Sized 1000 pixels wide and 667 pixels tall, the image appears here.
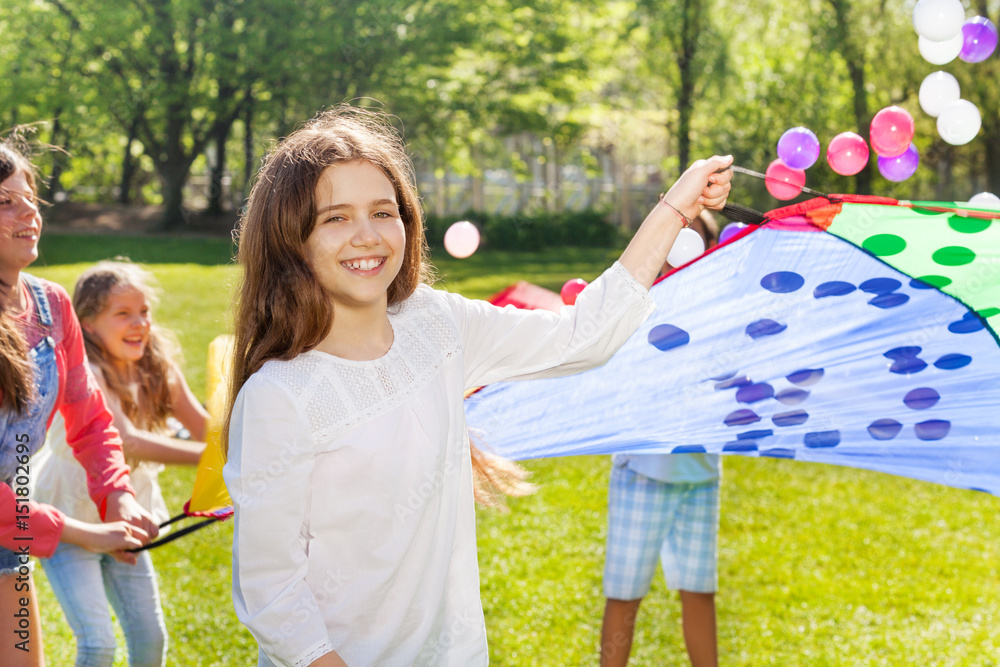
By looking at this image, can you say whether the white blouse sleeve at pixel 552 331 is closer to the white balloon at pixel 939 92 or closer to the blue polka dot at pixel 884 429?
the blue polka dot at pixel 884 429

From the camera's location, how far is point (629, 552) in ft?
11.0

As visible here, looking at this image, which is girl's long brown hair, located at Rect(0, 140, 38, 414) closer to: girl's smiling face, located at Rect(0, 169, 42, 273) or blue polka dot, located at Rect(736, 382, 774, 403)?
girl's smiling face, located at Rect(0, 169, 42, 273)

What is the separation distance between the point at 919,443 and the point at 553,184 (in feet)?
72.5

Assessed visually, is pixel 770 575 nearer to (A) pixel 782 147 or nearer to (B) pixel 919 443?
(B) pixel 919 443

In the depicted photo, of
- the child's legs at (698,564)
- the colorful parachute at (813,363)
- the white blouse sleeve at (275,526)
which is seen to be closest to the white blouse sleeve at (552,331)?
the white blouse sleeve at (275,526)

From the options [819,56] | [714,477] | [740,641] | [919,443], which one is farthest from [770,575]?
[819,56]

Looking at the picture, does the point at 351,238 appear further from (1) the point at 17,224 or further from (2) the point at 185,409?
(2) the point at 185,409

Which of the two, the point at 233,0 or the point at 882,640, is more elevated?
the point at 233,0

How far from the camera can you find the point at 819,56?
19.7m

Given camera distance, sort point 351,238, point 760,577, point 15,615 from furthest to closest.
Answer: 1. point 760,577
2. point 15,615
3. point 351,238

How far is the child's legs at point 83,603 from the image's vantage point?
9.45ft

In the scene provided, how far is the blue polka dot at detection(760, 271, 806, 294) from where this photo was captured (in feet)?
8.36

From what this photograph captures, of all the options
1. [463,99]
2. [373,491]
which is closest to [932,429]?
[373,491]

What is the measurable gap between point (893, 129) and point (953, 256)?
0.46 metres
